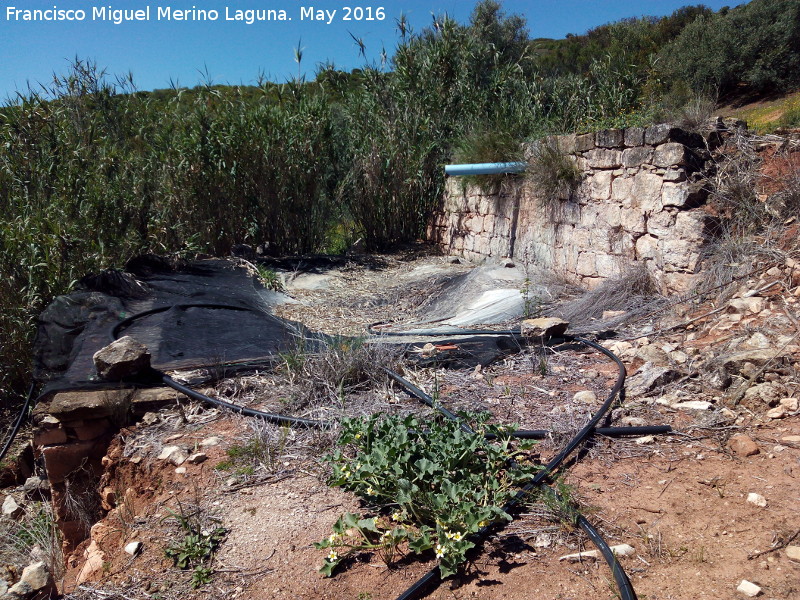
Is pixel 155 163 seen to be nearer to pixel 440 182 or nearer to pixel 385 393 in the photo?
pixel 440 182

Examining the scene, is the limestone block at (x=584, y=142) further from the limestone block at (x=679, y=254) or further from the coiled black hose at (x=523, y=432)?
the coiled black hose at (x=523, y=432)

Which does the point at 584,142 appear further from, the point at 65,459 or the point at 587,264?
the point at 65,459

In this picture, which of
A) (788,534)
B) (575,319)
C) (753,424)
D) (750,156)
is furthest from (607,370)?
(750,156)

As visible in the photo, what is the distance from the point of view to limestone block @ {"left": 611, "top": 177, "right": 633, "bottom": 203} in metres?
5.16

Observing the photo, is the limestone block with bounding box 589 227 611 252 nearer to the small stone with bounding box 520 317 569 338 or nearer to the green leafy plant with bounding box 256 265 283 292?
the small stone with bounding box 520 317 569 338

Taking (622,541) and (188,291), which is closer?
(622,541)

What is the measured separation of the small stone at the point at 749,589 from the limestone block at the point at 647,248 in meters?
3.54

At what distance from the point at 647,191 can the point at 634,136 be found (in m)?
0.47

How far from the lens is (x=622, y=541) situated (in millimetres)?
1990

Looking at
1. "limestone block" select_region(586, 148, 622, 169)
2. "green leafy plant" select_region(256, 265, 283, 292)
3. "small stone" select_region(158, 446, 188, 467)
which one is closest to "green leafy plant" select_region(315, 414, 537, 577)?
"small stone" select_region(158, 446, 188, 467)

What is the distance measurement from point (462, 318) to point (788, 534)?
3.43m

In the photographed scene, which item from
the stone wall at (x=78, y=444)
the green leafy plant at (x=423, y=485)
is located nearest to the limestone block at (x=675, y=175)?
the green leafy plant at (x=423, y=485)

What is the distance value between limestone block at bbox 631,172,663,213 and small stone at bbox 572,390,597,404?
235cm

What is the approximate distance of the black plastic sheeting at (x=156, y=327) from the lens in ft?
12.0
